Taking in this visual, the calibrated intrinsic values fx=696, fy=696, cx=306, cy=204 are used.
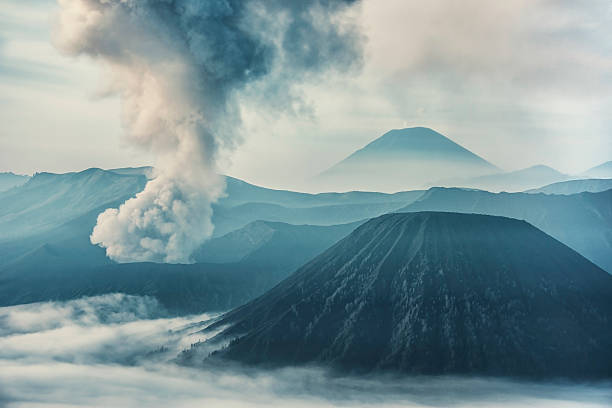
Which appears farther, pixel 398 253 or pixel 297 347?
pixel 398 253

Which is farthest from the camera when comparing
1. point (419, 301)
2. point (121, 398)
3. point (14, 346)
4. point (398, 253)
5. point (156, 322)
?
point (156, 322)

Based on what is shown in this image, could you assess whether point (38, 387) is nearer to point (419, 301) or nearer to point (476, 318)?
point (419, 301)

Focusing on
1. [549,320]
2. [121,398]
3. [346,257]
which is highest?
[346,257]

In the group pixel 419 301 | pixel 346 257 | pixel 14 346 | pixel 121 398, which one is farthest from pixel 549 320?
pixel 14 346

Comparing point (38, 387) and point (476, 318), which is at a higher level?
point (476, 318)

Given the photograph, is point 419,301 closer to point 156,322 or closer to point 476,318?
point 476,318

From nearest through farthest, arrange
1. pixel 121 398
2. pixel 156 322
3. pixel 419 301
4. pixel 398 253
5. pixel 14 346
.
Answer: pixel 121 398
pixel 419 301
pixel 398 253
pixel 14 346
pixel 156 322
